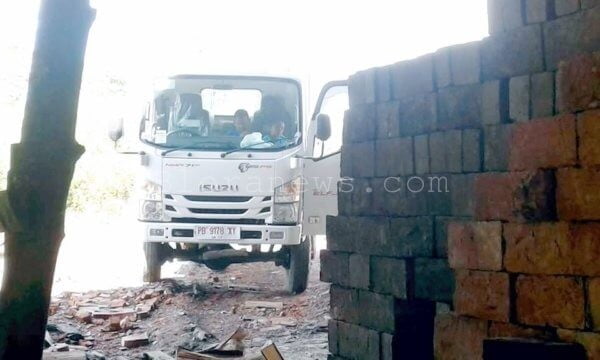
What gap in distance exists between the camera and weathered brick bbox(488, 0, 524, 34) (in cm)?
349

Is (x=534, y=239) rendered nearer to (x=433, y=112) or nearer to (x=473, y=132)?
(x=473, y=132)

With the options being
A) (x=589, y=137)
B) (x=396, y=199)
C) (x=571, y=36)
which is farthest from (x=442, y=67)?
(x=589, y=137)

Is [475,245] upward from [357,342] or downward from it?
upward

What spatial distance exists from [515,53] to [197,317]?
5183 millimetres

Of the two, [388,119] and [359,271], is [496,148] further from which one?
[359,271]

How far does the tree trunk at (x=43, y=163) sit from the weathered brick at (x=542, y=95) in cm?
208

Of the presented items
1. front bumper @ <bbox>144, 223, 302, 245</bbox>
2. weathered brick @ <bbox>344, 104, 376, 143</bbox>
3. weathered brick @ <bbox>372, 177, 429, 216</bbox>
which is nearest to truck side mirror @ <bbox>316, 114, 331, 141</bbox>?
front bumper @ <bbox>144, 223, 302, 245</bbox>

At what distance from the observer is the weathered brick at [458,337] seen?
10.7 feet

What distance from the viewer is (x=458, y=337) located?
338 cm

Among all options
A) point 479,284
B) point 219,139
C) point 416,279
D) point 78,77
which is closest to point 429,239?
point 416,279

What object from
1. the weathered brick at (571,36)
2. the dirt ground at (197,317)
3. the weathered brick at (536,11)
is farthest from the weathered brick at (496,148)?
the dirt ground at (197,317)

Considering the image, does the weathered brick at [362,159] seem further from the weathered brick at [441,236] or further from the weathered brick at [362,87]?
the weathered brick at [441,236]

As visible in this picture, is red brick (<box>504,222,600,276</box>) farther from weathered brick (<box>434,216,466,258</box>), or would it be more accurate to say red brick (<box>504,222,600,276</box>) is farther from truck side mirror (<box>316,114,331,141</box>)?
truck side mirror (<box>316,114,331,141</box>)

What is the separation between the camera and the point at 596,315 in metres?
2.77
